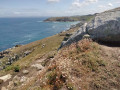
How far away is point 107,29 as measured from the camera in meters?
12.7

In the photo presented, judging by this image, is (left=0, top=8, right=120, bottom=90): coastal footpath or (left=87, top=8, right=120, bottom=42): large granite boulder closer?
(left=0, top=8, right=120, bottom=90): coastal footpath

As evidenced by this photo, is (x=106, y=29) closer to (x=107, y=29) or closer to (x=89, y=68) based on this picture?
(x=107, y=29)

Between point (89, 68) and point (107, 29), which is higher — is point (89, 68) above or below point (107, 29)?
below

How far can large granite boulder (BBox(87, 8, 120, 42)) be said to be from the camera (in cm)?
1239

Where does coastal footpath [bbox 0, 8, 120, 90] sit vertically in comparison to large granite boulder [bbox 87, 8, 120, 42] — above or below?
below

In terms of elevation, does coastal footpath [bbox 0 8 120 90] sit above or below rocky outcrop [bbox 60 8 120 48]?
below

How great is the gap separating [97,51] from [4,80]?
11.7 metres

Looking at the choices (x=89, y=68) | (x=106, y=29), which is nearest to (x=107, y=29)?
(x=106, y=29)

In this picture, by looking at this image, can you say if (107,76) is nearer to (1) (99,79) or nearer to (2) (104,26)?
(1) (99,79)

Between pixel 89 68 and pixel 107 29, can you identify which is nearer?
pixel 89 68

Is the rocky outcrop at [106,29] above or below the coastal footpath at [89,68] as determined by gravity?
above

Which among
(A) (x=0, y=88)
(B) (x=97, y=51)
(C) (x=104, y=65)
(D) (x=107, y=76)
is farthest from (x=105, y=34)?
(A) (x=0, y=88)

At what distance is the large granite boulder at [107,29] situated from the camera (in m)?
12.4

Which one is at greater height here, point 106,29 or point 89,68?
point 106,29
